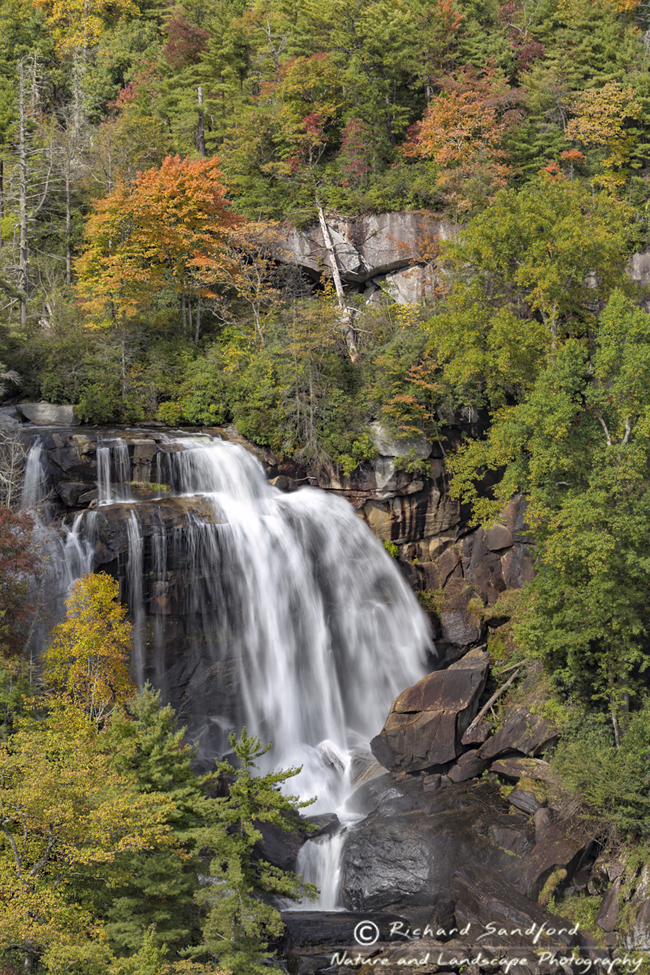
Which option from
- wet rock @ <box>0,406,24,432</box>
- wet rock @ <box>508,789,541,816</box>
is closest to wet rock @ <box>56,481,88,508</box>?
wet rock @ <box>0,406,24,432</box>

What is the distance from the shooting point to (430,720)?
68.0ft

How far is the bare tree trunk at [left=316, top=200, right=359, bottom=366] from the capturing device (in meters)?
30.1

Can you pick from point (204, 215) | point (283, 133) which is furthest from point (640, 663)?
point (283, 133)

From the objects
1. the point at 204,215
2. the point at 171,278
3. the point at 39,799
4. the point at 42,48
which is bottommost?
the point at 39,799

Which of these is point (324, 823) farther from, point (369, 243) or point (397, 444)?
point (369, 243)

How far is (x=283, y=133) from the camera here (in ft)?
112

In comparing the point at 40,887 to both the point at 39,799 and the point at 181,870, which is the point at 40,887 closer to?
the point at 39,799

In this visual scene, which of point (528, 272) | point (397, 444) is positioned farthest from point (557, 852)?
point (528, 272)

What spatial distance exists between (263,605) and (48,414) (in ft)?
38.1

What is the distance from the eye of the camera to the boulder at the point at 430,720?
20.4 m

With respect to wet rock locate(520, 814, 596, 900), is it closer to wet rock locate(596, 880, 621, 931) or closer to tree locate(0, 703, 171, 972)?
wet rock locate(596, 880, 621, 931)

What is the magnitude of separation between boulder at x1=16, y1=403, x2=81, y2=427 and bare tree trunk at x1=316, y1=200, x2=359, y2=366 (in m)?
11.3

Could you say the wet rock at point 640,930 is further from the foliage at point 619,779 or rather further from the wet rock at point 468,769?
the wet rock at point 468,769

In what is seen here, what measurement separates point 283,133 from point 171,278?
29.2 feet
